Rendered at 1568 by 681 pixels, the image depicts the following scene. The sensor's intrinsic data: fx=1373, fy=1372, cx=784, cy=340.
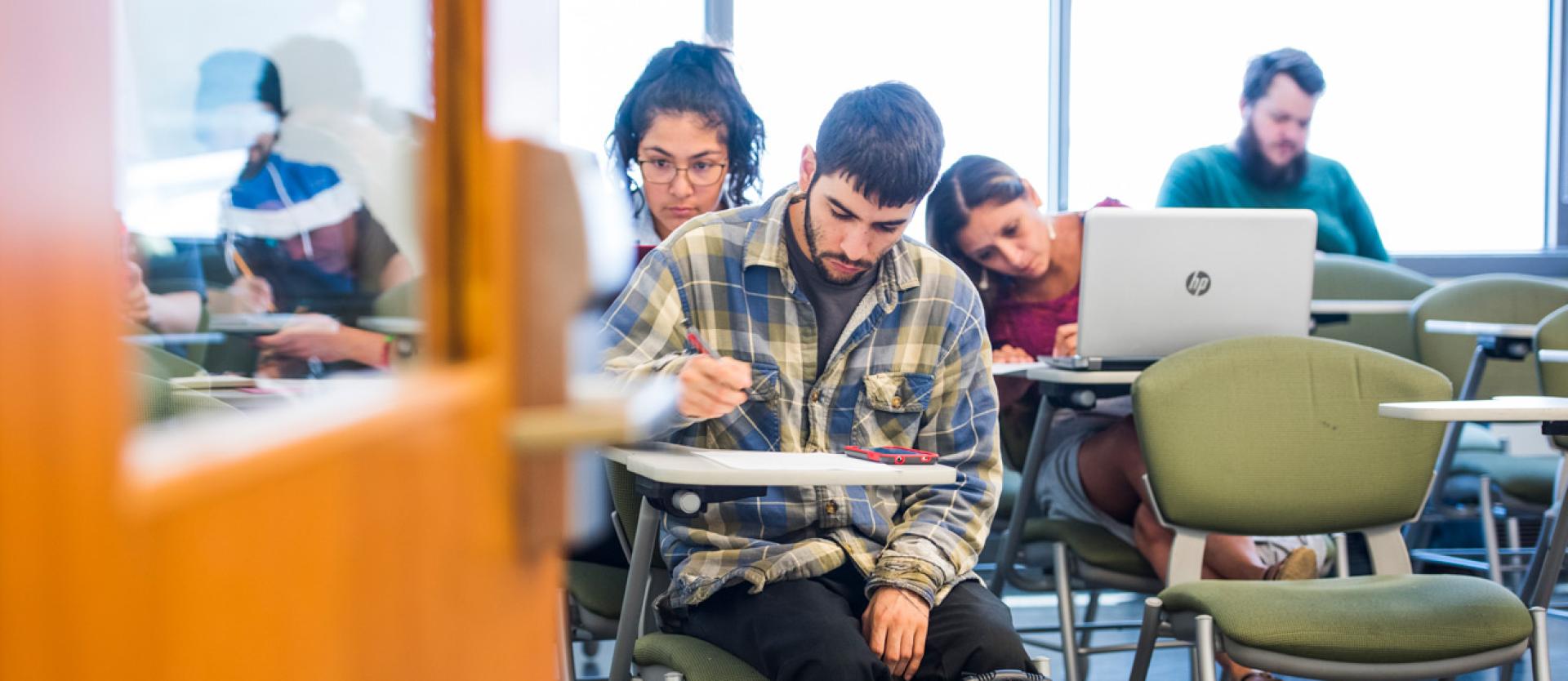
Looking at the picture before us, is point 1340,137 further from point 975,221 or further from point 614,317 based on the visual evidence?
point 614,317

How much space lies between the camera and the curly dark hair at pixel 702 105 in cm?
266

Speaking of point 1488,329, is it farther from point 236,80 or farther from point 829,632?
point 236,80

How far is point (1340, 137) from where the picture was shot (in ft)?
14.5

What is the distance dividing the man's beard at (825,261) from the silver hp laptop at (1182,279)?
80 cm

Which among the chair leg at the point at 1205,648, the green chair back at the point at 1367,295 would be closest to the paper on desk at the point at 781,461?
the chair leg at the point at 1205,648

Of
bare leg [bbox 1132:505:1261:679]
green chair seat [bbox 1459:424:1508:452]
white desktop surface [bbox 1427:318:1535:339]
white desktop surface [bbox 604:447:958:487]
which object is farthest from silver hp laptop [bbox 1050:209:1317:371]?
white desktop surface [bbox 604:447:958:487]

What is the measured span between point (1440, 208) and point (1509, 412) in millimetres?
2977

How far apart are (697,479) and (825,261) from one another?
1.99 feet

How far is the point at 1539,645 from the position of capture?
77.0 inches

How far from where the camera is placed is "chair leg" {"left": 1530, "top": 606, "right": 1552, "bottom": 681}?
1950mm

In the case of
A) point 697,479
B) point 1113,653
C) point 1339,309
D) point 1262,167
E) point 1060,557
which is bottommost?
point 1113,653

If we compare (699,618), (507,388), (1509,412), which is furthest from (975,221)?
(507,388)

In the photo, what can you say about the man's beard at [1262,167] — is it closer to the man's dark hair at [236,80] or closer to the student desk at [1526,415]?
the student desk at [1526,415]

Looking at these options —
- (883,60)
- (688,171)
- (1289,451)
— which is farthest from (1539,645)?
(883,60)
